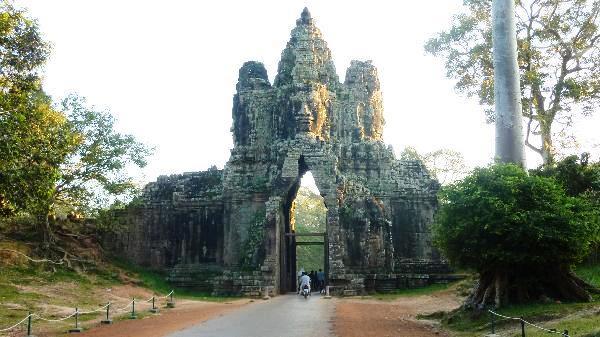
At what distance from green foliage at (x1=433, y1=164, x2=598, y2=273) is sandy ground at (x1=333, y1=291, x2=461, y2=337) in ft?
6.38

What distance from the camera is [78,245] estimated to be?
23828 mm

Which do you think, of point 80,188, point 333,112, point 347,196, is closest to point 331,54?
point 333,112

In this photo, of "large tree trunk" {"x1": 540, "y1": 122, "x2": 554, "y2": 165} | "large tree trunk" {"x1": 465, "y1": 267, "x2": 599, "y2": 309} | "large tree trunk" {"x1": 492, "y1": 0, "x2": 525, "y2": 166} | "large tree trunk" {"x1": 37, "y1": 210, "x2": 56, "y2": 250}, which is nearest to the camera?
"large tree trunk" {"x1": 465, "y1": 267, "x2": 599, "y2": 309}

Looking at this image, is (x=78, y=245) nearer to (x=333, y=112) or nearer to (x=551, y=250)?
(x=333, y=112)

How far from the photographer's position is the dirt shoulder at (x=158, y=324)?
1126 centimetres

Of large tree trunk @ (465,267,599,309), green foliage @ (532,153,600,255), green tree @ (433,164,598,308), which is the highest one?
green foliage @ (532,153,600,255)

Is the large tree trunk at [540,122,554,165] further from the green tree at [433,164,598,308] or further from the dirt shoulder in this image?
the dirt shoulder

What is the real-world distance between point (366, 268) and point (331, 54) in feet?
37.3

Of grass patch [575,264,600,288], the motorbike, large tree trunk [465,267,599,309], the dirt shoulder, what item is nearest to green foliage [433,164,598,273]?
large tree trunk [465,267,599,309]

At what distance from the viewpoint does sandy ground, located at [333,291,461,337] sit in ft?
36.0

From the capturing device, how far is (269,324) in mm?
12047

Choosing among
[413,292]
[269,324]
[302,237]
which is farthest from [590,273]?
[302,237]

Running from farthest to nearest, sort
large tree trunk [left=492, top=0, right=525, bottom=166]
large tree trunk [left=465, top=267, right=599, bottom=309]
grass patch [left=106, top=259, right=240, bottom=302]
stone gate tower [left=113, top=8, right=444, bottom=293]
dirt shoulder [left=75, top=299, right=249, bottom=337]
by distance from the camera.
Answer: stone gate tower [left=113, top=8, right=444, bottom=293]
grass patch [left=106, top=259, right=240, bottom=302]
large tree trunk [left=492, top=0, right=525, bottom=166]
large tree trunk [left=465, top=267, right=599, bottom=309]
dirt shoulder [left=75, top=299, right=249, bottom=337]

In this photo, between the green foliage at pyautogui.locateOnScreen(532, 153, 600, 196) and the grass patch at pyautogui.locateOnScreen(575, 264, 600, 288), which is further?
the green foliage at pyautogui.locateOnScreen(532, 153, 600, 196)
